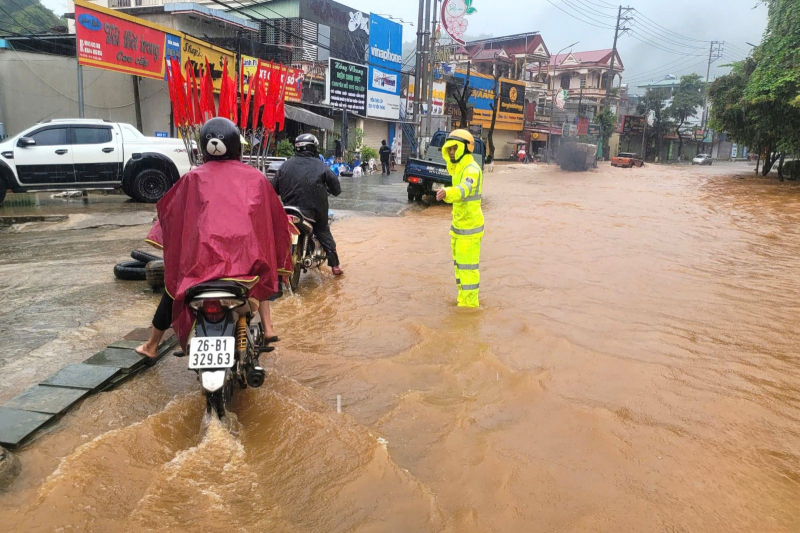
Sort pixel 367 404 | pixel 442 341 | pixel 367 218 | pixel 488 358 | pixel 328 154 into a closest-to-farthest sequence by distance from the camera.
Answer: pixel 367 404 → pixel 488 358 → pixel 442 341 → pixel 367 218 → pixel 328 154

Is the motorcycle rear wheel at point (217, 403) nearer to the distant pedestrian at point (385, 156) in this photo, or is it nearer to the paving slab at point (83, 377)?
the paving slab at point (83, 377)

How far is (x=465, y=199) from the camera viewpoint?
5.45 m

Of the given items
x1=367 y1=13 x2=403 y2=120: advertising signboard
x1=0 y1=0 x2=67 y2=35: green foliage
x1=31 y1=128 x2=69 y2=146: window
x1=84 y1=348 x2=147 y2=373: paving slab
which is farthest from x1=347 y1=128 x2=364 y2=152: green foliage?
x1=84 y1=348 x2=147 y2=373: paving slab

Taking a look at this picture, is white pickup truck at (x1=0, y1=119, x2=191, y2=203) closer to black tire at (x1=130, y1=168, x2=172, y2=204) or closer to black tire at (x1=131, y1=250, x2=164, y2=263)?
black tire at (x1=130, y1=168, x2=172, y2=204)

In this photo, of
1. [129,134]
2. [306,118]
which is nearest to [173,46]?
[306,118]

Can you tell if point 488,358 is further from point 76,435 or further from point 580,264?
point 580,264

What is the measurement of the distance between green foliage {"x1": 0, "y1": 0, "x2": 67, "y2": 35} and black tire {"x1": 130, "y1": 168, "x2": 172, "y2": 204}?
1946cm

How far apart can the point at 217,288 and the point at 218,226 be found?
1.10ft

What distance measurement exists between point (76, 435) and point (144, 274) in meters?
3.50

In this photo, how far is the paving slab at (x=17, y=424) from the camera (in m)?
2.84

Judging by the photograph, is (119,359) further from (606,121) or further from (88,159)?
(606,121)

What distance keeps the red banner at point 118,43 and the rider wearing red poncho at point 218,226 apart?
13.5 metres

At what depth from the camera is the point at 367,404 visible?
3664mm

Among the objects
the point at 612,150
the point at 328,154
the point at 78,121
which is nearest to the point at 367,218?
the point at 78,121
